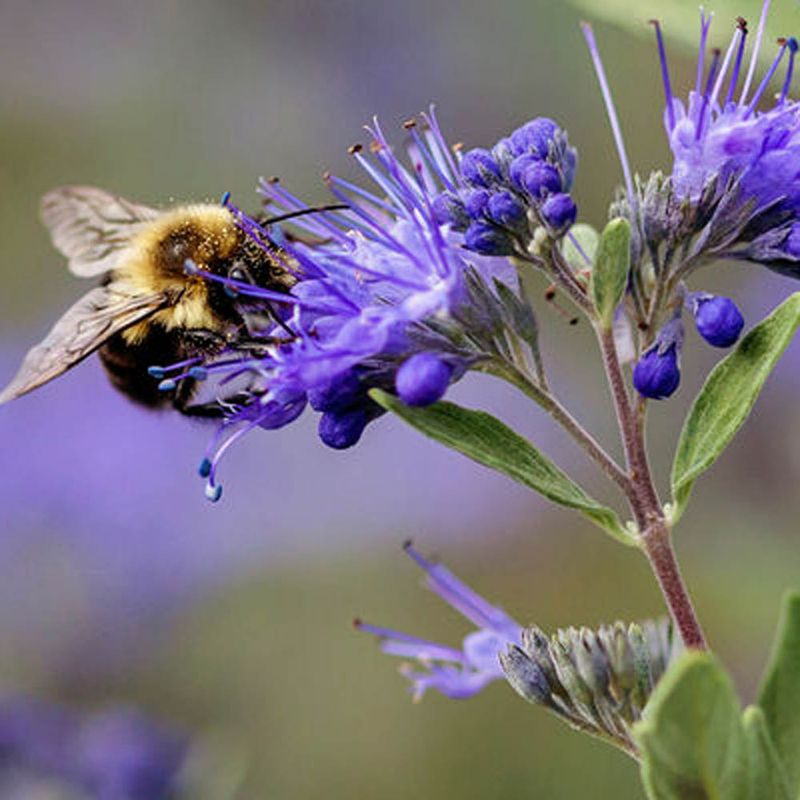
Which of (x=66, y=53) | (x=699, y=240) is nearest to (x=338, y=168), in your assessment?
(x=66, y=53)

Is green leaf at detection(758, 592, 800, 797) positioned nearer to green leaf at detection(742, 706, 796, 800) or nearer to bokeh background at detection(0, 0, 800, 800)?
green leaf at detection(742, 706, 796, 800)

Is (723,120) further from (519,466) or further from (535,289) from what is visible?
(535,289)

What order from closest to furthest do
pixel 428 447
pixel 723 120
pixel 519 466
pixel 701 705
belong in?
pixel 701 705 < pixel 519 466 < pixel 723 120 < pixel 428 447

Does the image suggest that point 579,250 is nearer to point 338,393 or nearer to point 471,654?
point 338,393

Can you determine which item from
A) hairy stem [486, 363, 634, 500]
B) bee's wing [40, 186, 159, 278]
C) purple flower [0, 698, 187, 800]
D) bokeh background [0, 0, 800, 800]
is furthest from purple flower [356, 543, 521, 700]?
bokeh background [0, 0, 800, 800]

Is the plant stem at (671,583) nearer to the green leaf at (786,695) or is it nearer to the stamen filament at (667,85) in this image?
the green leaf at (786,695)

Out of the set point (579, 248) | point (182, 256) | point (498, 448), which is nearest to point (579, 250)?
point (579, 248)
